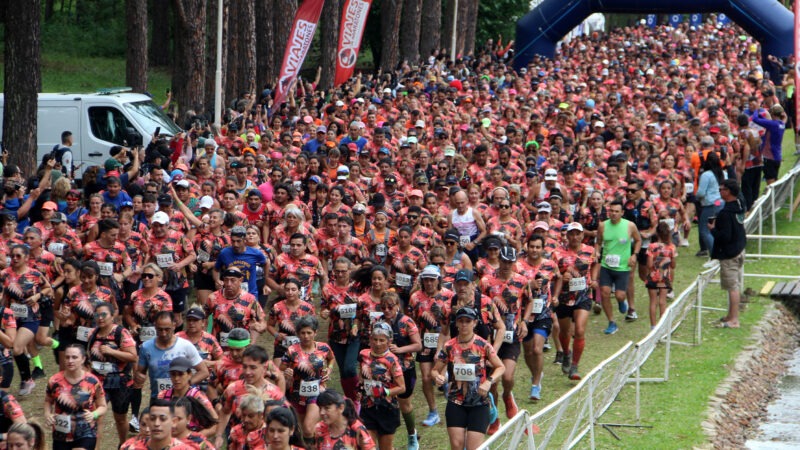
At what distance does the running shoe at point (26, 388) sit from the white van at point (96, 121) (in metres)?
8.39

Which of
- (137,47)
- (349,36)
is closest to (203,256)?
(349,36)

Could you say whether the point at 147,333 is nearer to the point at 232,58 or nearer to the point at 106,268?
the point at 106,268

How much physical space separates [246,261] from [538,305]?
9.82 feet

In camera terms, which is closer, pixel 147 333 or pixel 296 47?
pixel 147 333

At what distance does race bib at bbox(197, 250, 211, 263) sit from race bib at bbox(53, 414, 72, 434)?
4291mm

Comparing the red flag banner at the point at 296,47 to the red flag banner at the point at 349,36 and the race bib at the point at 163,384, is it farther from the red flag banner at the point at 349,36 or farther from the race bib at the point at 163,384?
the race bib at the point at 163,384

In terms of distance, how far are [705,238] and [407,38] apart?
23956 millimetres

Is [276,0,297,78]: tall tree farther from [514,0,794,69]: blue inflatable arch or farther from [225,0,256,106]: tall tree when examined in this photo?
[514,0,794,69]: blue inflatable arch

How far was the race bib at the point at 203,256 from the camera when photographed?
45.4 ft

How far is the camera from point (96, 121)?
21.2 metres

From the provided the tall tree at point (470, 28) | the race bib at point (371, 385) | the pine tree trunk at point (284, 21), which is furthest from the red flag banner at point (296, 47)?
the tall tree at point (470, 28)

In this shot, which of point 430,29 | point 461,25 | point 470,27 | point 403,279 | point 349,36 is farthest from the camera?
point 470,27

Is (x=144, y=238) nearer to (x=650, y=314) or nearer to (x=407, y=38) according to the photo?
(x=650, y=314)

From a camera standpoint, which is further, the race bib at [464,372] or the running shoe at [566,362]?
the running shoe at [566,362]
